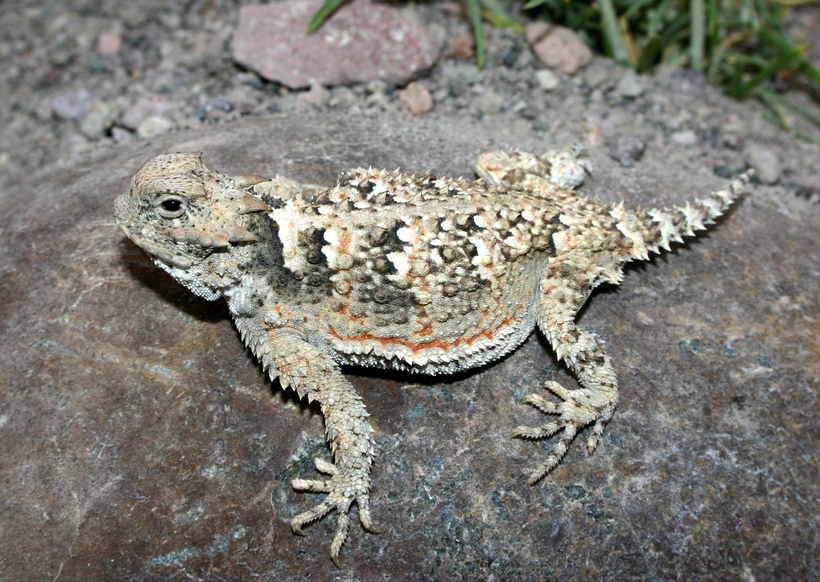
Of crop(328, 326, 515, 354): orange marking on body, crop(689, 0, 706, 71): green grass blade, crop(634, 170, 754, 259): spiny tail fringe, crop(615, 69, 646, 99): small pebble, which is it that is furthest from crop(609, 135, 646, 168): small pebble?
crop(328, 326, 515, 354): orange marking on body

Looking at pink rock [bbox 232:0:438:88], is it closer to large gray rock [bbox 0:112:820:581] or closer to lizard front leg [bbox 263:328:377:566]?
large gray rock [bbox 0:112:820:581]

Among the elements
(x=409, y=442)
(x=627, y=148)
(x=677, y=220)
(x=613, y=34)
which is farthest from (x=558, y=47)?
(x=409, y=442)

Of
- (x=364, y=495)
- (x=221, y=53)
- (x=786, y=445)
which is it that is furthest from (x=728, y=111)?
(x=364, y=495)

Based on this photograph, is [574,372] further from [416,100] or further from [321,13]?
[321,13]

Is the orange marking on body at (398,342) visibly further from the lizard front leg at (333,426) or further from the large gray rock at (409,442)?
the large gray rock at (409,442)

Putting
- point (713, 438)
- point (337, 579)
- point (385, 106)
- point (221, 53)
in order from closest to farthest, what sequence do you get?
point (337, 579) → point (713, 438) → point (385, 106) → point (221, 53)

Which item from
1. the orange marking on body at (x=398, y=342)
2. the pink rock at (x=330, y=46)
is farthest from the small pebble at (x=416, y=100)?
the orange marking on body at (x=398, y=342)

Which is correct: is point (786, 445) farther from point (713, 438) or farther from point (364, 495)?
point (364, 495)
